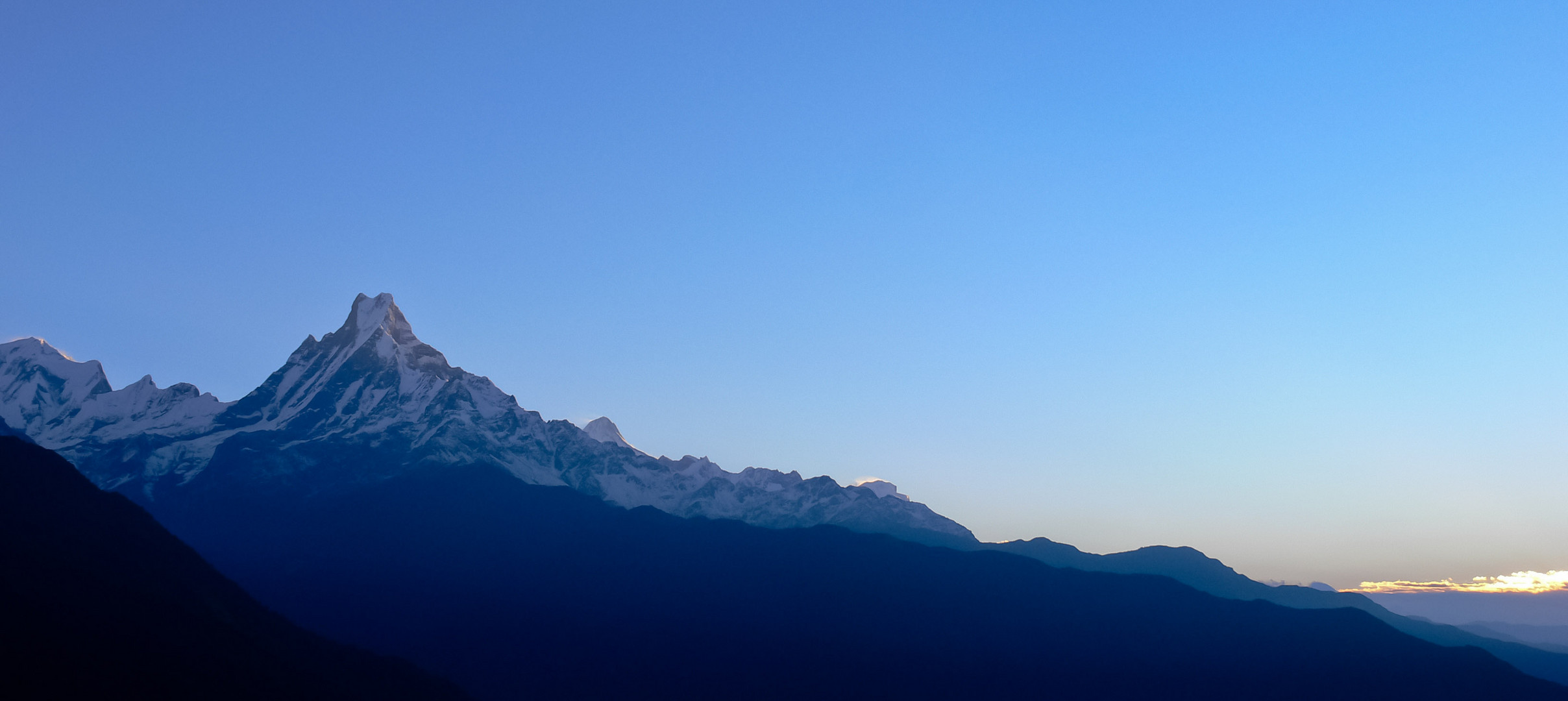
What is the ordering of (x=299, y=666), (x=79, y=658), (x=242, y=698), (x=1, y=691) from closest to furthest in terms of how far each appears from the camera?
1. (x=1, y=691)
2. (x=79, y=658)
3. (x=242, y=698)
4. (x=299, y=666)

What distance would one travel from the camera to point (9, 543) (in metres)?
182

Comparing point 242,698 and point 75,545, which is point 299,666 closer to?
point 242,698

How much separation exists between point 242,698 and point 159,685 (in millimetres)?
12432

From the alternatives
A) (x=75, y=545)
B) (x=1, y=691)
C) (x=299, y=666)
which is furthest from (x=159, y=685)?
(x=75, y=545)

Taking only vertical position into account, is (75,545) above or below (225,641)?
above

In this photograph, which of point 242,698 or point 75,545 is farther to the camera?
point 75,545

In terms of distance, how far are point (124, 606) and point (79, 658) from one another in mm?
24764

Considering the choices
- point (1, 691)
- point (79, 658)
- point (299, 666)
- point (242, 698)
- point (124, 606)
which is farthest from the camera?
point (299, 666)

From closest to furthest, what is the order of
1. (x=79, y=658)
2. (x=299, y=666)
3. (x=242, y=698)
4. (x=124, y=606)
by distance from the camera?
(x=79, y=658), (x=242, y=698), (x=124, y=606), (x=299, y=666)

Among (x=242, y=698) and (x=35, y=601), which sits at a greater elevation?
(x=35, y=601)

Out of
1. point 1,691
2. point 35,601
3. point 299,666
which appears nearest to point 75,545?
point 35,601

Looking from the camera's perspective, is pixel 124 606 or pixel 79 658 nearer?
pixel 79 658

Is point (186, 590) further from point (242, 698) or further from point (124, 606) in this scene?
point (242, 698)

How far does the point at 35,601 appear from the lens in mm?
166000
